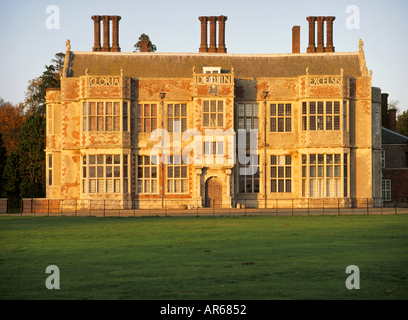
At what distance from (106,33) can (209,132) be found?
1364 cm

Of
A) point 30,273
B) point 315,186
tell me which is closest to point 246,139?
point 315,186

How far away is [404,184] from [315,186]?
11.4m

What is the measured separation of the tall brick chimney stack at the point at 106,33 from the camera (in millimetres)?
46938

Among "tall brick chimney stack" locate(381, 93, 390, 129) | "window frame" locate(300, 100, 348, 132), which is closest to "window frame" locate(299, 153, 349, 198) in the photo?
"window frame" locate(300, 100, 348, 132)

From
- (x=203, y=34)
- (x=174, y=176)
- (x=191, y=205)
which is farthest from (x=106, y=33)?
(x=191, y=205)

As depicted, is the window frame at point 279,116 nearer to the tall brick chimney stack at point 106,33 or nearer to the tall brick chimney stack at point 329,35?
the tall brick chimney stack at point 329,35

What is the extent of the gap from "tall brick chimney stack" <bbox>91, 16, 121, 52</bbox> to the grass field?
2635cm

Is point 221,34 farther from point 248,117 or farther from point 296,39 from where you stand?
point 248,117

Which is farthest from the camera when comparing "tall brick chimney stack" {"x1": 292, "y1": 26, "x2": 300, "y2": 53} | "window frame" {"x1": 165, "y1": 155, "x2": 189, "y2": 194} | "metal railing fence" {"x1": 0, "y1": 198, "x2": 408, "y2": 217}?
"tall brick chimney stack" {"x1": 292, "y1": 26, "x2": 300, "y2": 53}

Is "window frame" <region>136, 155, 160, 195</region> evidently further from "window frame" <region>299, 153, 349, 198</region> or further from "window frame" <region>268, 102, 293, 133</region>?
"window frame" <region>299, 153, 349, 198</region>

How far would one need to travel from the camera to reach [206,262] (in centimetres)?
1416

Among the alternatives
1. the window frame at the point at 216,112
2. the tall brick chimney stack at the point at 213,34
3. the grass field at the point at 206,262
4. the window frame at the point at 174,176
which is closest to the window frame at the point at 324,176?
the window frame at the point at 216,112

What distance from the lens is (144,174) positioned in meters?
42.0

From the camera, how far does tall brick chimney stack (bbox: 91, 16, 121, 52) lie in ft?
154
